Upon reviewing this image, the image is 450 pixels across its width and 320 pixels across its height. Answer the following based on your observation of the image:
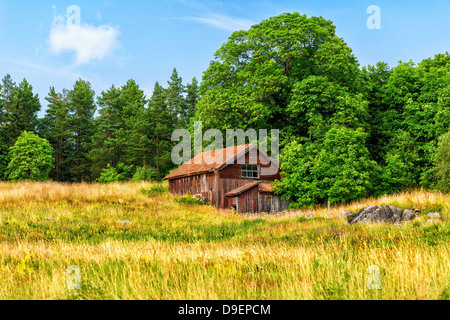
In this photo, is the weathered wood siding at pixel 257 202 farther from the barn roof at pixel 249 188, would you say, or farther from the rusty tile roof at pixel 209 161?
the rusty tile roof at pixel 209 161

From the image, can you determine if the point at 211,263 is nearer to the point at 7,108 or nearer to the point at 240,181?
the point at 240,181

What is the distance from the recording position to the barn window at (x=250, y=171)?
109ft

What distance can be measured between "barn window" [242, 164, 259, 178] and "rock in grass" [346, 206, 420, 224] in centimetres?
1404

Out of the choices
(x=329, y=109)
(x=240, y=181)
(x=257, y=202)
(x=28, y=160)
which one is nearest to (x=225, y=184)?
(x=240, y=181)

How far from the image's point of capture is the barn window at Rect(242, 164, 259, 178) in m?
33.3

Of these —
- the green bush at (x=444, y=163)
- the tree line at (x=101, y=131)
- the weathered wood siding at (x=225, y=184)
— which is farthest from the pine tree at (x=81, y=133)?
the green bush at (x=444, y=163)

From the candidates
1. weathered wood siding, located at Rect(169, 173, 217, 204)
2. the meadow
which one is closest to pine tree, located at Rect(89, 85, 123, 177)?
weathered wood siding, located at Rect(169, 173, 217, 204)

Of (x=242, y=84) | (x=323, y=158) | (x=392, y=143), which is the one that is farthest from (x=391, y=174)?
(x=242, y=84)

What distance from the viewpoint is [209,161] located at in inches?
1379

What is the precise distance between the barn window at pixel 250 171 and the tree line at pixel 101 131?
26828 millimetres

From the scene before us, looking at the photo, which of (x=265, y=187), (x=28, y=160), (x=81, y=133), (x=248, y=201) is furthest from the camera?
(x=81, y=133)

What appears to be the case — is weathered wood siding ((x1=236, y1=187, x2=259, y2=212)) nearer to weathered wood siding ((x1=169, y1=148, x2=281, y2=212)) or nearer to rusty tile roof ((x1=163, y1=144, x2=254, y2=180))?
weathered wood siding ((x1=169, y1=148, x2=281, y2=212))

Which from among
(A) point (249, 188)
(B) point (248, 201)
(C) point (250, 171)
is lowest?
(B) point (248, 201)

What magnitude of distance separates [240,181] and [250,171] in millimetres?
1419
